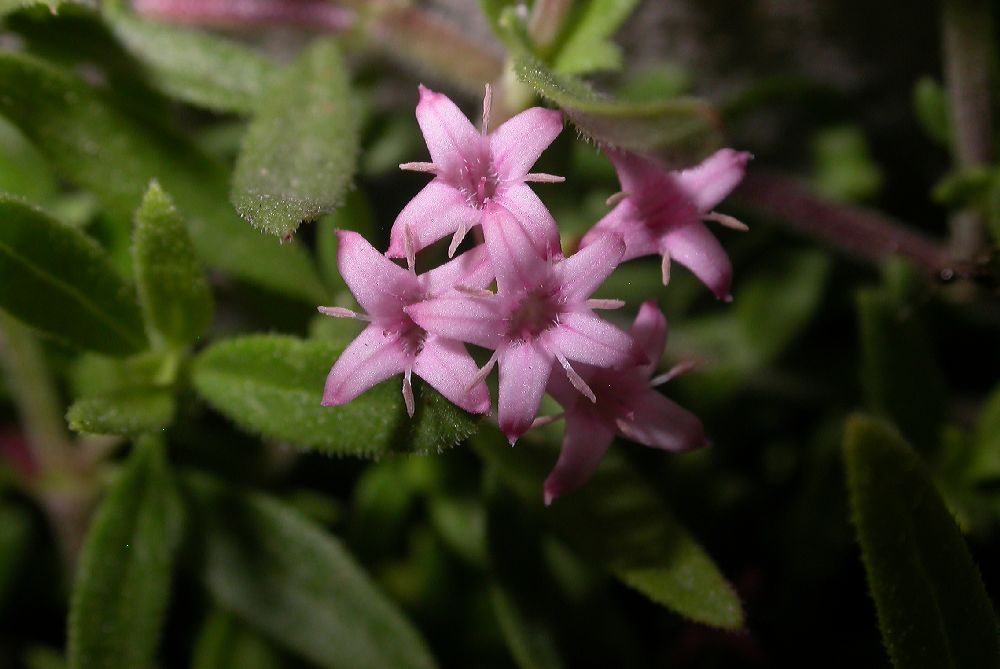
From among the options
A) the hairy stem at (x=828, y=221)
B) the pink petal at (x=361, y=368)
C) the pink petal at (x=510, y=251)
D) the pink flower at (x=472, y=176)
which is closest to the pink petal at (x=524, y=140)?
the pink flower at (x=472, y=176)

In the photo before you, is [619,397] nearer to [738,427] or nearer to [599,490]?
[599,490]

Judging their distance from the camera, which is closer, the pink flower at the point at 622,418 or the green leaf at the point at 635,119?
the green leaf at the point at 635,119

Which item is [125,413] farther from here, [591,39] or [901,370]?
[901,370]

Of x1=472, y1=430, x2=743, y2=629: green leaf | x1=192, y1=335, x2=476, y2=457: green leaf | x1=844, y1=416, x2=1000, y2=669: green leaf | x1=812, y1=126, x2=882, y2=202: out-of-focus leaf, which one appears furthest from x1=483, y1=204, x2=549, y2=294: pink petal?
x1=812, y1=126, x2=882, y2=202: out-of-focus leaf

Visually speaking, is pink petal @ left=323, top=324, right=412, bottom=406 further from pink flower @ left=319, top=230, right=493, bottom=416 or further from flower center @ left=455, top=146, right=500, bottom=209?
flower center @ left=455, top=146, right=500, bottom=209

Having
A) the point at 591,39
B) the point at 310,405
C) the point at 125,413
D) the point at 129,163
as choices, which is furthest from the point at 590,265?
the point at 129,163

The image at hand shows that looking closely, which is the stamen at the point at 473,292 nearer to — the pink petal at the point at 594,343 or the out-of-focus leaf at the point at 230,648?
the pink petal at the point at 594,343
